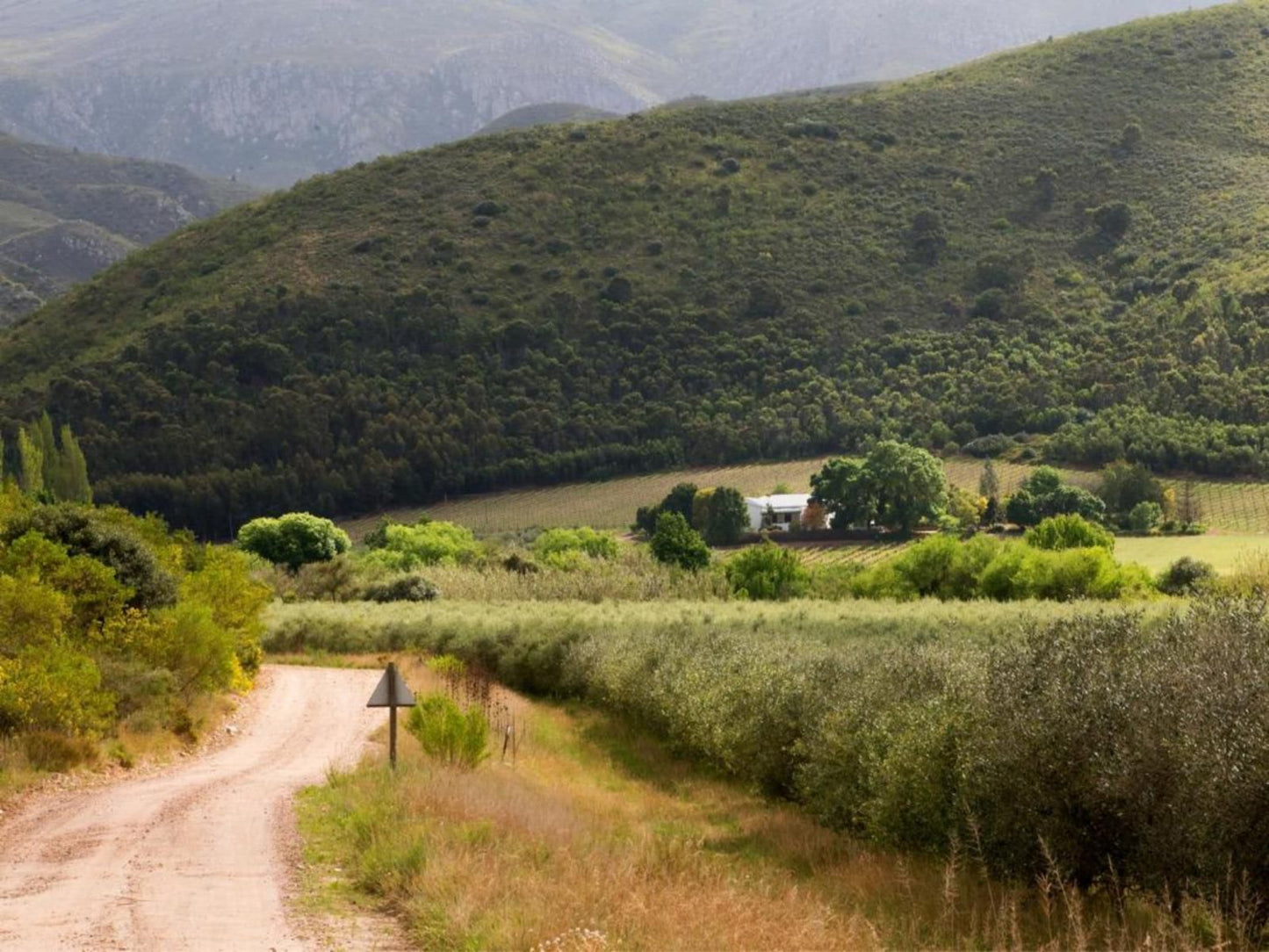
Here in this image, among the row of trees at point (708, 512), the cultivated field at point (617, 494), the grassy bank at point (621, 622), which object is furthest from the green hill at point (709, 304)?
the grassy bank at point (621, 622)

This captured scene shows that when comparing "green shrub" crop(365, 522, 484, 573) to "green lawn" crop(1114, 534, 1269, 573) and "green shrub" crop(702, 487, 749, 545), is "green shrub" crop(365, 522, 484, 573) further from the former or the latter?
"green lawn" crop(1114, 534, 1269, 573)

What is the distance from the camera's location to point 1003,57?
156 meters

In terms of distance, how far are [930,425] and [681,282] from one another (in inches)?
1048

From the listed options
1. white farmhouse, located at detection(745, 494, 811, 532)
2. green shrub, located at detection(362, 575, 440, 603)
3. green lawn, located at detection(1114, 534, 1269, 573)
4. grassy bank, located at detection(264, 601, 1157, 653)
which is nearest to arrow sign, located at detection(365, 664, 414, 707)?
grassy bank, located at detection(264, 601, 1157, 653)

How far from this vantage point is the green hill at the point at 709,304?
98.8 m

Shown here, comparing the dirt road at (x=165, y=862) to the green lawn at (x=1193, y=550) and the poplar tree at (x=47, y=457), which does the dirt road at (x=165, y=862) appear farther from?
the green lawn at (x=1193, y=550)

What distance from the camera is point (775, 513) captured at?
88.5 metres

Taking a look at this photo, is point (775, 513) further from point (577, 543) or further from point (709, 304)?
point (709, 304)

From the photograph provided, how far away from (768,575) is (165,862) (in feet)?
169

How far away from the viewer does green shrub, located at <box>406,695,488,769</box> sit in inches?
845

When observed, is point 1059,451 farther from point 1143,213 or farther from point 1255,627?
point 1255,627

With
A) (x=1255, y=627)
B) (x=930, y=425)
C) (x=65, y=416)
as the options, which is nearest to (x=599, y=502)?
(x=930, y=425)

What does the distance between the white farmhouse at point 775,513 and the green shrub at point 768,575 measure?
19.0m

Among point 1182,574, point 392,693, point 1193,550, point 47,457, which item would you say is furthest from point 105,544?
point 1193,550
